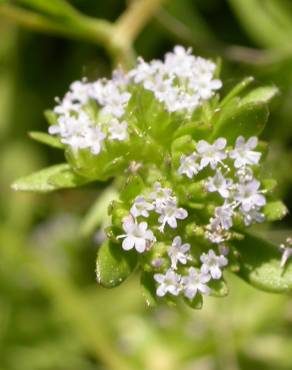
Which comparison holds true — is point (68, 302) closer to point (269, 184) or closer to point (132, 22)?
point (132, 22)

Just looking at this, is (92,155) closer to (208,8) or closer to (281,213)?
(281,213)

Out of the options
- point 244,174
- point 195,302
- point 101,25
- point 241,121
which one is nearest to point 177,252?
point 195,302

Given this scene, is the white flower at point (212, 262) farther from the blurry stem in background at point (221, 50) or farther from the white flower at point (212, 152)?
the blurry stem in background at point (221, 50)

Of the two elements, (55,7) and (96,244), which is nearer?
(55,7)

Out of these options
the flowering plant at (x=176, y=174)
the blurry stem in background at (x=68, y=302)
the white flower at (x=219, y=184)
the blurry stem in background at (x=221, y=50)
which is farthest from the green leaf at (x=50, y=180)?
the blurry stem in background at (x=221, y=50)

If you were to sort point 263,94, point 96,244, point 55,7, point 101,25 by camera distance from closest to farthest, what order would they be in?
point 263,94, point 55,7, point 101,25, point 96,244

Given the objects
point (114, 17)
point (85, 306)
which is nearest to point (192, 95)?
point (85, 306)

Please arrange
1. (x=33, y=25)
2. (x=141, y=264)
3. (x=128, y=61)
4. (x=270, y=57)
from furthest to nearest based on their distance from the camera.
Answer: (x=270, y=57), (x=128, y=61), (x=33, y=25), (x=141, y=264)
